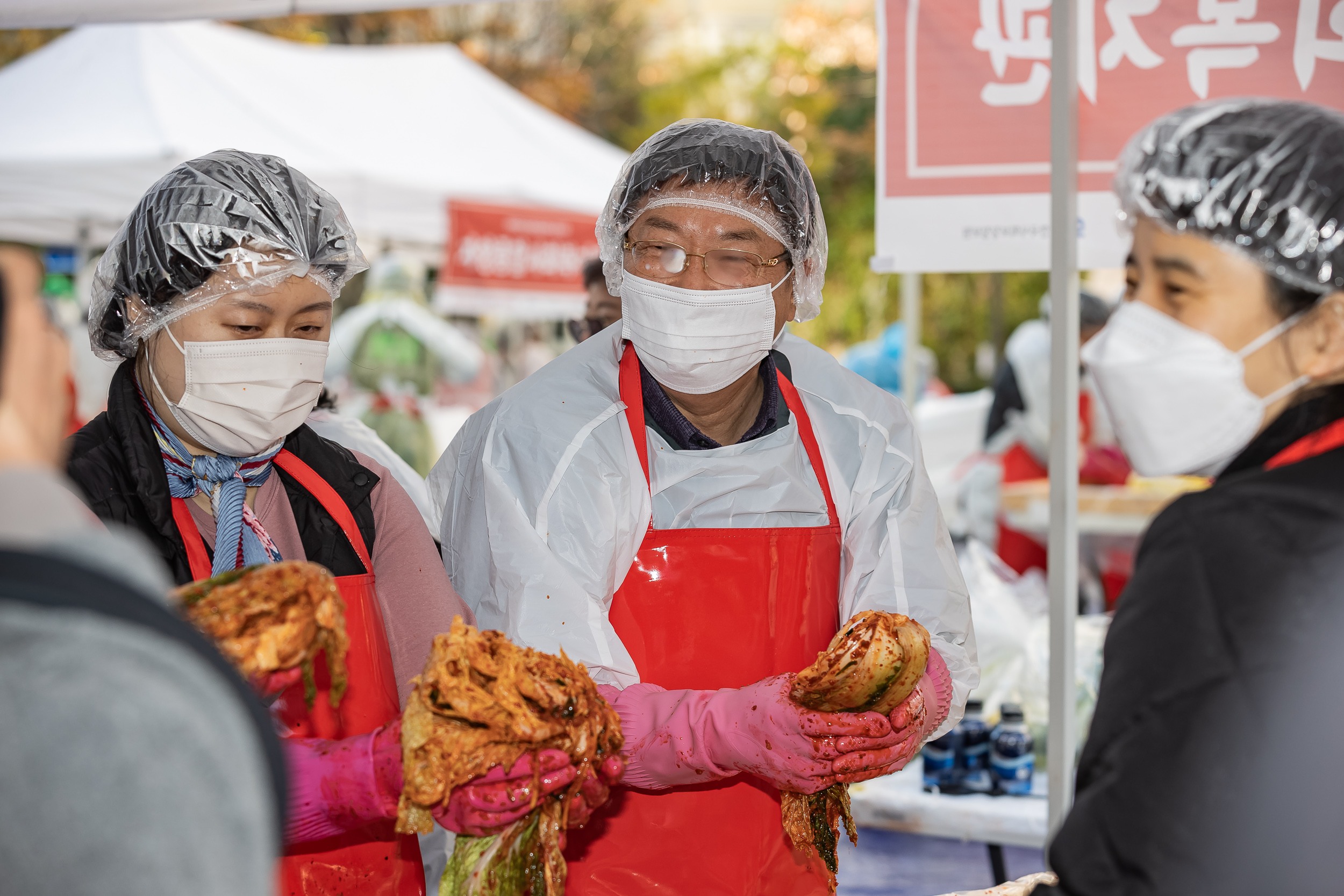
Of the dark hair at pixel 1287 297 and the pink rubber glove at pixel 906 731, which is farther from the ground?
the dark hair at pixel 1287 297

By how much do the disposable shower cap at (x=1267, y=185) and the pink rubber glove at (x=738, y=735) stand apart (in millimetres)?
923

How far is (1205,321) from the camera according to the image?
1.38 meters

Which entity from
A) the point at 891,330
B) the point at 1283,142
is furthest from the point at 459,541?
the point at 891,330

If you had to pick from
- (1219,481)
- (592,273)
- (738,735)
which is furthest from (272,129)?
(1219,481)

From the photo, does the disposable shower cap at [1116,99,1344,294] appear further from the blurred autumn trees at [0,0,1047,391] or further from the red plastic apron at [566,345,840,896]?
the blurred autumn trees at [0,0,1047,391]

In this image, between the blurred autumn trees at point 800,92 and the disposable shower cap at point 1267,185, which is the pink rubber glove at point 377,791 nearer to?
the disposable shower cap at point 1267,185

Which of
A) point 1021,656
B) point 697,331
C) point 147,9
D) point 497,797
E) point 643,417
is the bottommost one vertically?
point 1021,656

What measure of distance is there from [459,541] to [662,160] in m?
0.89

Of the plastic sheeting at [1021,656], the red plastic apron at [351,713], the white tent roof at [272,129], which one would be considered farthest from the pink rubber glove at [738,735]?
the white tent roof at [272,129]

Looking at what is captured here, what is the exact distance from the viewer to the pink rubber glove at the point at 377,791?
1.50 metres

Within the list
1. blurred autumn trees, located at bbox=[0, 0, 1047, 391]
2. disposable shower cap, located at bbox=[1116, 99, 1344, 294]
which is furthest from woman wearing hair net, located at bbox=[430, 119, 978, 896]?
blurred autumn trees, located at bbox=[0, 0, 1047, 391]

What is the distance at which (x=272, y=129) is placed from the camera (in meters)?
6.75

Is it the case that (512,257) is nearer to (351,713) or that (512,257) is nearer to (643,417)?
(643,417)

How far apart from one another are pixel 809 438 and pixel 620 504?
1.50ft
